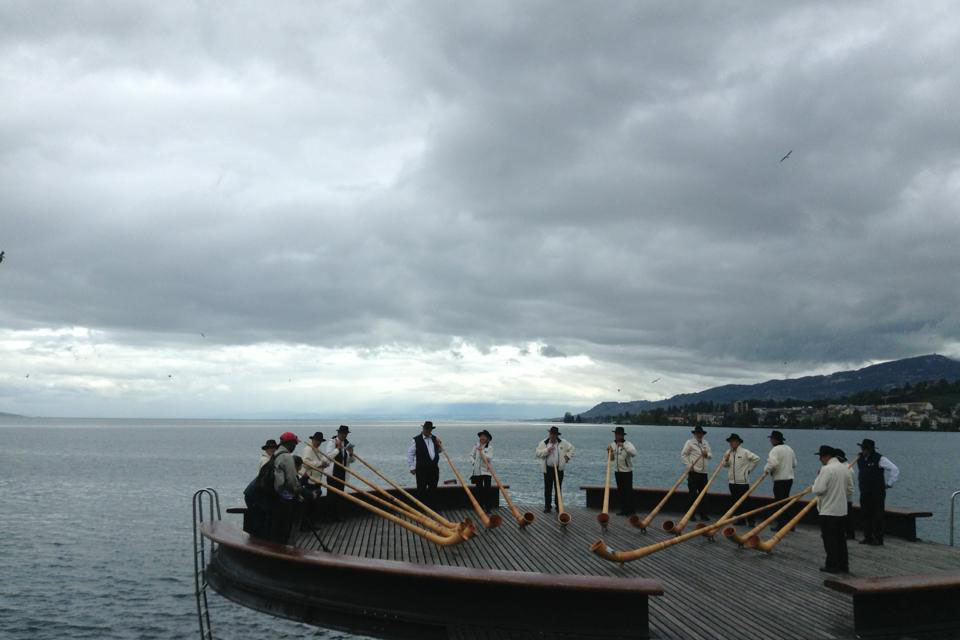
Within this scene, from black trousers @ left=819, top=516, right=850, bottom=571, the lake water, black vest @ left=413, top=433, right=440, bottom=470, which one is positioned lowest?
the lake water

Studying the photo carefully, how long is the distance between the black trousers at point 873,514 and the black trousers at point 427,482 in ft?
24.6

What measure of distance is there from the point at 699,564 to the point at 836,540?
70.7 inches

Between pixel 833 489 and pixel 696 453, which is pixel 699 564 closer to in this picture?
pixel 833 489

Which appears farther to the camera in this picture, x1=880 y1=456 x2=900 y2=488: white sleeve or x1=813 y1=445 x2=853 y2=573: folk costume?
x1=880 y1=456 x2=900 y2=488: white sleeve

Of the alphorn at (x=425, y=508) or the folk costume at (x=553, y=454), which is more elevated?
the folk costume at (x=553, y=454)

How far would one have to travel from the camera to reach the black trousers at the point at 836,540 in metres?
9.12

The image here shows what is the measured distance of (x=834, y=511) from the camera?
29.6ft

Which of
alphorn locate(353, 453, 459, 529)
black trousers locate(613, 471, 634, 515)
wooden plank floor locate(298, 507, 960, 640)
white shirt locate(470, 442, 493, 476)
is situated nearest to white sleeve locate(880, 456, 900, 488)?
Answer: wooden plank floor locate(298, 507, 960, 640)

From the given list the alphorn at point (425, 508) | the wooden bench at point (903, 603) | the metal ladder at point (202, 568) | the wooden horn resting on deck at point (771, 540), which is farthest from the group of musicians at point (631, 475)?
the wooden bench at point (903, 603)

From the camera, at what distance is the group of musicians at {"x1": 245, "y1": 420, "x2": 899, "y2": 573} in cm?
920

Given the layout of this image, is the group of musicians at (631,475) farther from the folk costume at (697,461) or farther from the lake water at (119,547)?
the lake water at (119,547)

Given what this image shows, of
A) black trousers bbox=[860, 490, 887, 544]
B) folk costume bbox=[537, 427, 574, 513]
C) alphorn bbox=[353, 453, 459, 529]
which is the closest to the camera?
black trousers bbox=[860, 490, 887, 544]

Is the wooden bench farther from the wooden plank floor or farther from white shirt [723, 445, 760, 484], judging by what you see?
white shirt [723, 445, 760, 484]

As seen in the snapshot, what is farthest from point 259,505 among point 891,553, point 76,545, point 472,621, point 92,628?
point 76,545
